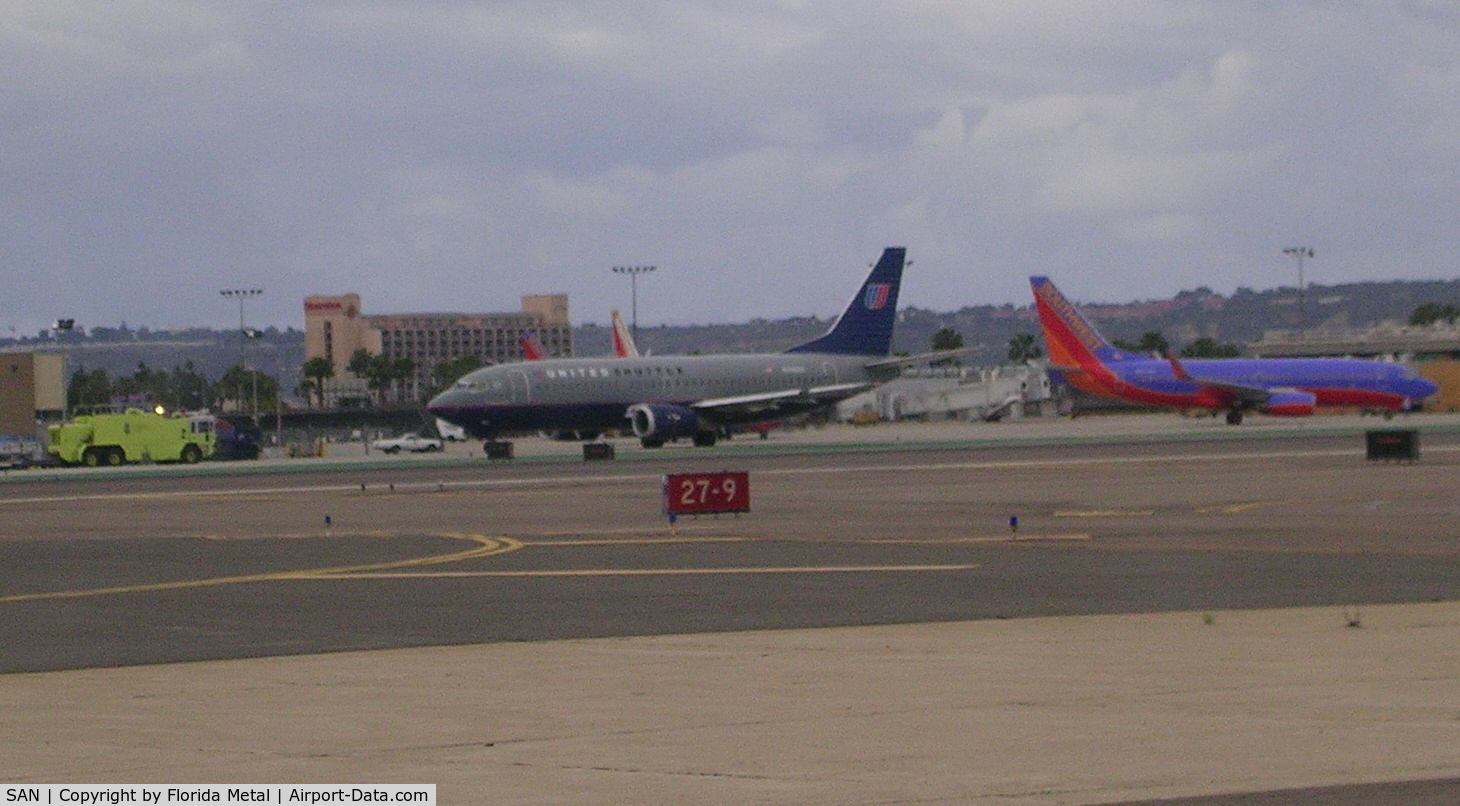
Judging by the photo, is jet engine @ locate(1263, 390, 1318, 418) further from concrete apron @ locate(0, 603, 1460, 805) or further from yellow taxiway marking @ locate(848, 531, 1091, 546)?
concrete apron @ locate(0, 603, 1460, 805)

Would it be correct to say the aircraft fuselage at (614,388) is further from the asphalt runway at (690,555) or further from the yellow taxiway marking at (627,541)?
the yellow taxiway marking at (627,541)

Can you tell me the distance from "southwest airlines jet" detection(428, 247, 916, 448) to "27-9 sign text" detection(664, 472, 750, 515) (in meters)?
36.9

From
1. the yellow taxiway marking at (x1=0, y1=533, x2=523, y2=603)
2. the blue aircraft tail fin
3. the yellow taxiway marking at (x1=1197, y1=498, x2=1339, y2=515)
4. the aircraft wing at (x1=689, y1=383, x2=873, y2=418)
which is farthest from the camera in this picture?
the blue aircraft tail fin

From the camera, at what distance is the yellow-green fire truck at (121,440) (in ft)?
273

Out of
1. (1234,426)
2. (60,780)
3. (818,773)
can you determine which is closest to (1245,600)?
(818,773)

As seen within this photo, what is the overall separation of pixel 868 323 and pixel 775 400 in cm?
835

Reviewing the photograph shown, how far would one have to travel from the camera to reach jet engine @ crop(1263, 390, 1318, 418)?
93.7 meters

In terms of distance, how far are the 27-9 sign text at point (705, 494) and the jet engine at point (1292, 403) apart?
200 ft

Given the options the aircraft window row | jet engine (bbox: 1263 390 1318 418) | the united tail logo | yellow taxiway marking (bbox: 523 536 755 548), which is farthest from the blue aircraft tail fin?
yellow taxiway marking (bbox: 523 536 755 548)

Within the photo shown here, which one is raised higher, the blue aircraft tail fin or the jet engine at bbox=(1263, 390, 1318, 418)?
the blue aircraft tail fin

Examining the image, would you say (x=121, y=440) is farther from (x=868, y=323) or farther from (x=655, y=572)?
(x=655, y=572)

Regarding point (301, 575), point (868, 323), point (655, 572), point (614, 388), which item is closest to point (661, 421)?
point (614, 388)

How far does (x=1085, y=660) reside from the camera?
16.8 meters

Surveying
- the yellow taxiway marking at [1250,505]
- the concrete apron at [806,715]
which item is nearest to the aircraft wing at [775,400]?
the yellow taxiway marking at [1250,505]
